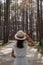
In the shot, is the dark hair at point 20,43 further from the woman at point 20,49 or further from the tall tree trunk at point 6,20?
the tall tree trunk at point 6,20

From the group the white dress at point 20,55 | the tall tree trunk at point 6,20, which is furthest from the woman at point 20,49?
the tall tree trunk at point 6,20

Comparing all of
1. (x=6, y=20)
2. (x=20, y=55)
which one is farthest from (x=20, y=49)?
(x=6, y=20)

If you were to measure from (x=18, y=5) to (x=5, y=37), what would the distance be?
5.61 meters

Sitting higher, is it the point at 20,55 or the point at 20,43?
the point at 20,43

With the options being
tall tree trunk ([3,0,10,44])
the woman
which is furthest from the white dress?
tall tree trunk ([3,0,10,44])

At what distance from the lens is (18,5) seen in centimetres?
2675

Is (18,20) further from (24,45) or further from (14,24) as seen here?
(24,45)

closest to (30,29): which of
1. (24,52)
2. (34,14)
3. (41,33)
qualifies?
(34,14)

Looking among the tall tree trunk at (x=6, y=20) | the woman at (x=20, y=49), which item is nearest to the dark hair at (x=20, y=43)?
the woman at (x=20, y=49)

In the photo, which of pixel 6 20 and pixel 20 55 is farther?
pixel 6 20

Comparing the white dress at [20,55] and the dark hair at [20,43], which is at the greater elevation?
the dark hair at [20,43]

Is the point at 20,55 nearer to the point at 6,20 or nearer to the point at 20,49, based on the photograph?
the point at 20,49

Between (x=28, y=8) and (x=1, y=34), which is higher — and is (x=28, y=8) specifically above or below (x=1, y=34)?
above

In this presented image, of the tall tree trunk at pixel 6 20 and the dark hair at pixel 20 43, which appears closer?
the dark hair at pixel 20 43
